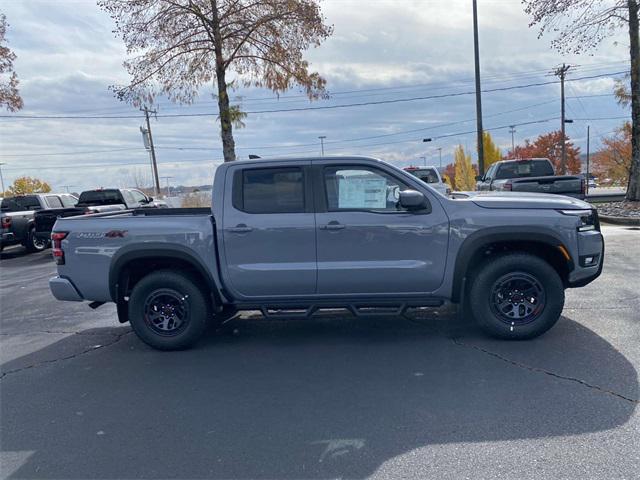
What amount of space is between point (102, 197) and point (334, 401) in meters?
15.4

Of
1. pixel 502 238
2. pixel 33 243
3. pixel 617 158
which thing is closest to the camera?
pixel 502 238

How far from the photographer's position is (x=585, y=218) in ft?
16.3

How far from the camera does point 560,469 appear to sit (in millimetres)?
2895

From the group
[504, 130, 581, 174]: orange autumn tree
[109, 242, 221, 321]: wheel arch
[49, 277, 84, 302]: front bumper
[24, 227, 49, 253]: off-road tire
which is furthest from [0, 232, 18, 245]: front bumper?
[504, 130, 581, 174]: orange autumn tree

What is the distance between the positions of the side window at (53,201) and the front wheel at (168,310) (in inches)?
528

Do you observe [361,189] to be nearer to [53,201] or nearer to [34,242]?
[34,242]

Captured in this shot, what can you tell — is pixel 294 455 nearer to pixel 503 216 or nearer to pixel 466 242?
pixel 466 242

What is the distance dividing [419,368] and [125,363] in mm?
2912

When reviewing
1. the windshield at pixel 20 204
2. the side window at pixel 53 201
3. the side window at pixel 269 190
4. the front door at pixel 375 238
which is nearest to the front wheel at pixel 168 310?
the side window at pixel 269 190

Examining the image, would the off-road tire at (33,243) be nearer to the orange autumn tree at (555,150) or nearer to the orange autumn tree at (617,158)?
the orange autumn tree at (617,158)

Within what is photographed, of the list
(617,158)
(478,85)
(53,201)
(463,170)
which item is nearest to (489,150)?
(463,170)

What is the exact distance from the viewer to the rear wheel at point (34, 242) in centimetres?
1472

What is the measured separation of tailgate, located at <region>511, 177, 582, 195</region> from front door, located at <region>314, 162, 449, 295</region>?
26.1 feet

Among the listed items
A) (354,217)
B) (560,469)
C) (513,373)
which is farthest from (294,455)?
(354,217)
